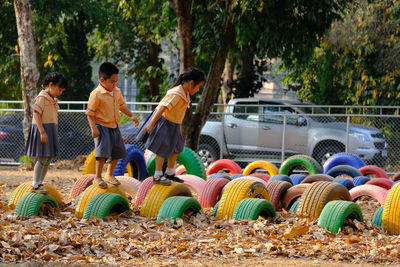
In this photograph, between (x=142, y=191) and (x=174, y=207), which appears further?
(x=142, y=191)

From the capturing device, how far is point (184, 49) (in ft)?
44.0

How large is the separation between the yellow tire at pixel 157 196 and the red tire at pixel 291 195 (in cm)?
131

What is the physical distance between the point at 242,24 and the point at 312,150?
4195mm

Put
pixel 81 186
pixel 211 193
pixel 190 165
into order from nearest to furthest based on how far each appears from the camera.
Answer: pixel 211 193
pixel 81 186
pixel 190 165

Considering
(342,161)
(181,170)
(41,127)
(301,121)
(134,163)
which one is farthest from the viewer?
(301,121)

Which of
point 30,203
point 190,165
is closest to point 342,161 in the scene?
point 190,165

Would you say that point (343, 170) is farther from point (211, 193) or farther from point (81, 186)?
point (81, 186)

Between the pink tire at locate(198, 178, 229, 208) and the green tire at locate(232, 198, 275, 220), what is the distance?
1.21m

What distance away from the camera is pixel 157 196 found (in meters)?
7.70

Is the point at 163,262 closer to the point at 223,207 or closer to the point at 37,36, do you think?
the point at 223,207

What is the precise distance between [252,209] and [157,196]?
1.18 metres

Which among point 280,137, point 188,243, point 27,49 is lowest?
point 188,243

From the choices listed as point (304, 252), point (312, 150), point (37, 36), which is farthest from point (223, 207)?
point (37, 36)

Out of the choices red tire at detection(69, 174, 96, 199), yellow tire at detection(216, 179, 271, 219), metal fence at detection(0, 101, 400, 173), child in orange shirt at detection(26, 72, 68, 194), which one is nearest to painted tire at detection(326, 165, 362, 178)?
metal fence at detection(0, 101, 400, 173)
